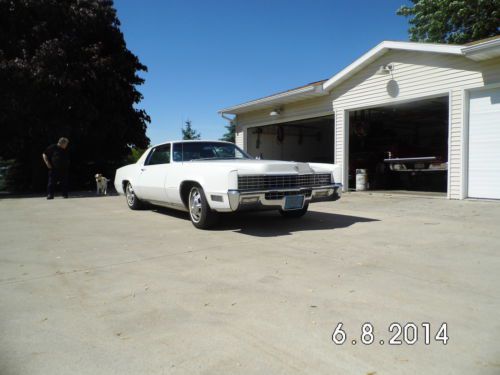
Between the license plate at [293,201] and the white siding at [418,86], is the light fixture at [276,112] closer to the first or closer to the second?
the white siding at [418,86]

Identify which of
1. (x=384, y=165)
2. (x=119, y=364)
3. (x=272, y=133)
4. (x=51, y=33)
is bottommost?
(x=119, y=364)

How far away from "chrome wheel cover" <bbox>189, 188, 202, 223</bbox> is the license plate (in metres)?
1.34

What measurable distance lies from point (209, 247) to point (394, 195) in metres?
7.61

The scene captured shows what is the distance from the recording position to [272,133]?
18.0 meters

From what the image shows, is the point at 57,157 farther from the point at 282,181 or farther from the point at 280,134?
the point at 280,134

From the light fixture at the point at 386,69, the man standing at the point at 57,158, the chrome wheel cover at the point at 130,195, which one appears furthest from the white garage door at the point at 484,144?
the man standing at the point at 57,158

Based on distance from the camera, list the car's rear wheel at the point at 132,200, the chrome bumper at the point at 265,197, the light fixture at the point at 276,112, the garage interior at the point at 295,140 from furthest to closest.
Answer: the garage interior at the point at 295,140 < the light fixture at the point at 276,112 < the car's rear wheel at the point at 132,200 < the chrome bumper at the point at 265,197

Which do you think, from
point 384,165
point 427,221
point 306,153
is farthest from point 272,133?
point 427,221

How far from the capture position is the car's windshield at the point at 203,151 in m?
6.40

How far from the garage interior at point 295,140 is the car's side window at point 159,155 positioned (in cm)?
929

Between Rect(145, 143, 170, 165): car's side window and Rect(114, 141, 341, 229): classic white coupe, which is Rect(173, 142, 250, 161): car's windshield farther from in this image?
Rect(145, 143, 170, 165): car's side window

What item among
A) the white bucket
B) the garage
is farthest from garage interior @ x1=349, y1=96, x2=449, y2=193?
the white bucket

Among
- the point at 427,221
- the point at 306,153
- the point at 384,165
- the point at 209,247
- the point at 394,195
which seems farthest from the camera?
the point at 306,153

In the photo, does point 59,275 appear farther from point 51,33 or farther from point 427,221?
point 51,33
